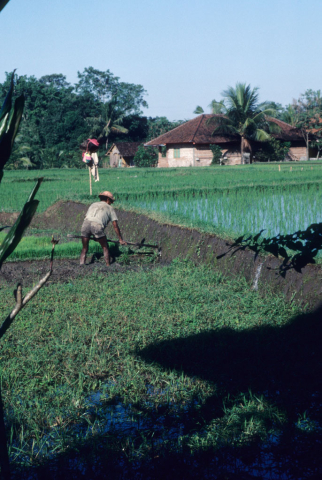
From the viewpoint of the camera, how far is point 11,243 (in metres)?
1.21

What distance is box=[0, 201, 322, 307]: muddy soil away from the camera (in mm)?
4809

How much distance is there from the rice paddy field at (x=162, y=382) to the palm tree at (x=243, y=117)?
1061 inches

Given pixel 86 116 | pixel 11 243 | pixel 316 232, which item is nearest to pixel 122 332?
pixel 316 232

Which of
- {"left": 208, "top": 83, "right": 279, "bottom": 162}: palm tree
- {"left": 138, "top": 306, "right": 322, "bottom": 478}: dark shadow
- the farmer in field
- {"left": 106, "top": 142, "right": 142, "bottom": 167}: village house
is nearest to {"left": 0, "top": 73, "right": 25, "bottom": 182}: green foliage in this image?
{"left": 138, "top": 306, "right": 322, "bottom": 478}: dark shadow

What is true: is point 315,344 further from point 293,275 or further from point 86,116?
point 86,116

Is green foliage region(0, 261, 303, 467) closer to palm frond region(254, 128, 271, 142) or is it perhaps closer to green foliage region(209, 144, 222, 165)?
palm frond region(254, 128, 271, 142)

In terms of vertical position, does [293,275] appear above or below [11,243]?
below

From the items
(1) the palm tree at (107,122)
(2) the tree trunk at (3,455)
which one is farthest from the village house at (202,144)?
(2) the tree trunk at (3,455)

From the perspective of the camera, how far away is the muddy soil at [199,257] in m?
4.81

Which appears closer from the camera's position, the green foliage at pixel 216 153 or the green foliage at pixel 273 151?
the green foliage at pixel 216 153

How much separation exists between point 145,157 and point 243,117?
28.5 ft

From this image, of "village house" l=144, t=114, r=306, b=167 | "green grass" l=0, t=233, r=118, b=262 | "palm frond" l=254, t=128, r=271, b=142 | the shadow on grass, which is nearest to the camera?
the shadow on grass

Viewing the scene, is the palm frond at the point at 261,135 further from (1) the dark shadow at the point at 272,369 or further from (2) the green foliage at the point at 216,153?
(1) the dark shadow at the point at 272,369

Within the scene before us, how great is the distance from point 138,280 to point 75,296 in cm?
96
